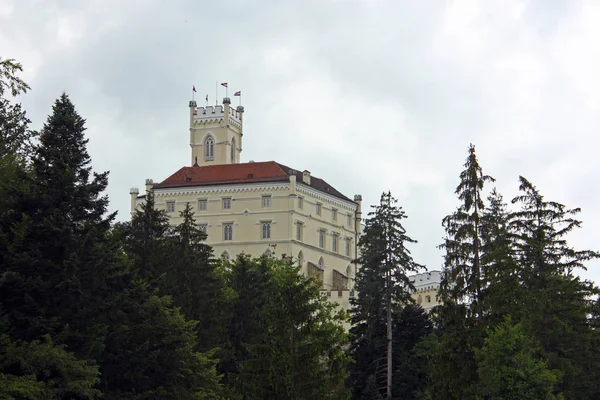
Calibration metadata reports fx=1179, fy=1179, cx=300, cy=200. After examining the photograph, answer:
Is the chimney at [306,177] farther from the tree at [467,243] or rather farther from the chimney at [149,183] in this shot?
the tree at [467,243]

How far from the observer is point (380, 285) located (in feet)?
220

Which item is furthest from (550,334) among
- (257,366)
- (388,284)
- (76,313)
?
(76,313)

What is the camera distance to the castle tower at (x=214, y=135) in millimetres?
117250

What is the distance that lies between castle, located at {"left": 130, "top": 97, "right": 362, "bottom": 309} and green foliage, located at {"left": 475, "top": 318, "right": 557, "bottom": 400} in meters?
54.3

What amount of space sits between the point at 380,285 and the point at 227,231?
39.8 metres

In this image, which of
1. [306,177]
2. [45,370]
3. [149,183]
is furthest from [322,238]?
[45,370]

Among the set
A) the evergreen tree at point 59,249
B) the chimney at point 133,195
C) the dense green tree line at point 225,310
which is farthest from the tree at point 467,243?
the chimney at point 133,195

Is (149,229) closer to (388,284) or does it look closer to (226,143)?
(388,284)

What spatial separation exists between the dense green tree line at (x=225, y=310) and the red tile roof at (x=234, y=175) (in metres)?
39.9

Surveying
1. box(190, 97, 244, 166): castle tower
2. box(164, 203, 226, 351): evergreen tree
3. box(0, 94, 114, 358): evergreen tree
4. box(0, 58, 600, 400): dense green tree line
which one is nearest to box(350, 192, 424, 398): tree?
box(0, 58, 600, 400): dense green tree line

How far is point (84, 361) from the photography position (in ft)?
113

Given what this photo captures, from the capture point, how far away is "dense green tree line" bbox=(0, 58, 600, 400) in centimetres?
3616

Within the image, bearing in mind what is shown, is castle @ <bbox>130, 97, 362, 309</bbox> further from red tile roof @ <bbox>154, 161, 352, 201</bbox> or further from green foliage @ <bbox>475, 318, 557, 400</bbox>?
green foliage @ <bbox>475, 318, 557, 400</bbox>

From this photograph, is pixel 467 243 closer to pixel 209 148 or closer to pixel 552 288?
pixel 552 288
